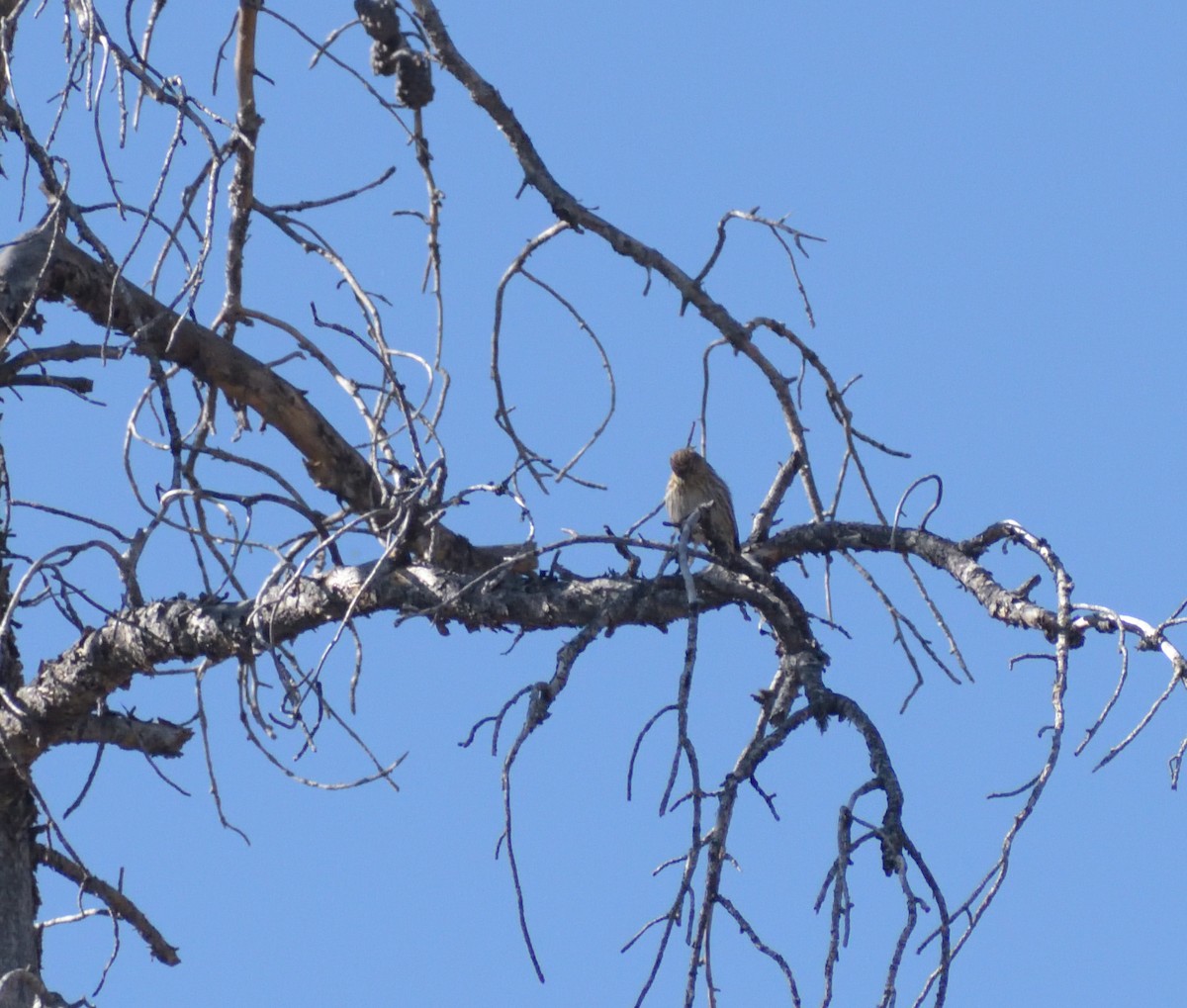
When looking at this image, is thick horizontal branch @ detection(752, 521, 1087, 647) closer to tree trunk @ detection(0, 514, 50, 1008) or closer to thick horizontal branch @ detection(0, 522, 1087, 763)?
thick horizontal branch @ detection(0, 522, 1087, 763)

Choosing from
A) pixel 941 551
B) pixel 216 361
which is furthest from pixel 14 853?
pixel 941 551

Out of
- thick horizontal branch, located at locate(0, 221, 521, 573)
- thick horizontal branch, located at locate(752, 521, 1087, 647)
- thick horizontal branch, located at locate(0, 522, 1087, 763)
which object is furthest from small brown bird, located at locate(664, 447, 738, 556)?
thick horizontal branch, located at locate(0, 522, 1087, 763)

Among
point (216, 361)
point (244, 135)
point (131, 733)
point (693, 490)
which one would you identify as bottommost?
point (131, 733)

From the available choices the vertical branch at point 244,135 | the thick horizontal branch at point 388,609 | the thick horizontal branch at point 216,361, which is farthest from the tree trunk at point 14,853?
the vertical branch at point 244,135

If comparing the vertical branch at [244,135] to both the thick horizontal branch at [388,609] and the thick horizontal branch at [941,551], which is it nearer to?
the thick horizontal branch at [388,609]

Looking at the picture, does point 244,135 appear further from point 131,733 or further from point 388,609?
point 131,733

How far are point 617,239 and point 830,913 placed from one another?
1600 millimetres

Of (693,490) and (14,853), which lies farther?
(693,490)

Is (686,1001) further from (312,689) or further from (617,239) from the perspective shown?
(617,239)

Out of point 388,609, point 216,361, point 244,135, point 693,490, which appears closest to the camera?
point 388,609

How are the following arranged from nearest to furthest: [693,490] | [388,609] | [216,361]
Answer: [388,609]
[216,361]
[693,490]

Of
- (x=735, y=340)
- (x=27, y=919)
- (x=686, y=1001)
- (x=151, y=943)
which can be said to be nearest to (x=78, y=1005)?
(x=27, y=919)

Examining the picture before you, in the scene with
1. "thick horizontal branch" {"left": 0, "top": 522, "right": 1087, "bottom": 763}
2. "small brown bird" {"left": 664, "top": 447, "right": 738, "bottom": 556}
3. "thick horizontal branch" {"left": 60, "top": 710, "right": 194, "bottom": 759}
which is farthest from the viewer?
"small brown bird" {"left": 664, "top": 447, "right": 738, "bottom": 556}

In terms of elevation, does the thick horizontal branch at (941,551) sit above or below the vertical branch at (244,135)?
below
